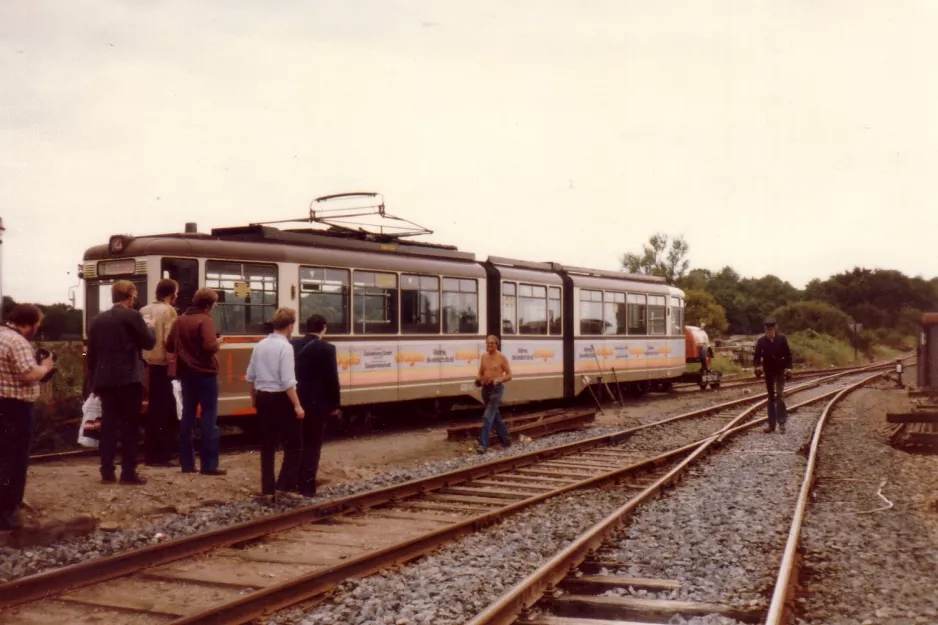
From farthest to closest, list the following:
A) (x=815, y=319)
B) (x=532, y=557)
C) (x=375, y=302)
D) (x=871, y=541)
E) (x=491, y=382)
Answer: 1. (x=815, y=319)
2. (x=375, y=302)
3. (x=491, y=382)
4. (x=871, y=541)
5. (x=532, y=557)

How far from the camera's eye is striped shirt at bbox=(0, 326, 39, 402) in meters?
6.73

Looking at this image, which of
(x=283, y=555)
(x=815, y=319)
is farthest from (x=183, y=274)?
(x=815, y=319)

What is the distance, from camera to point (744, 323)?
10738 centimetres

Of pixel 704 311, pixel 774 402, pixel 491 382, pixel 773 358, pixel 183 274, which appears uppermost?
pixel 704 311

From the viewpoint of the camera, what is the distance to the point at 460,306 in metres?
16.6

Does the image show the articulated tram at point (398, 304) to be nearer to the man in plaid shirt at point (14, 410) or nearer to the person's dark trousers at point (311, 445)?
the person's dark trousers at point (311, 445)

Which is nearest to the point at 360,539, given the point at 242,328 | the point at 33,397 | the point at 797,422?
the point at 33,397

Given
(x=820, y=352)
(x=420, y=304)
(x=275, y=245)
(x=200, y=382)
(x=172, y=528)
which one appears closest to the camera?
(x=172, y=528)

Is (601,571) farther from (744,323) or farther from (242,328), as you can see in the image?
(744,323)

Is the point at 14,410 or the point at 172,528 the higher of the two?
the point at 14,410

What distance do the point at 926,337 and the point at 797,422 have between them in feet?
27.2

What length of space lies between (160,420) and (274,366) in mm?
1952

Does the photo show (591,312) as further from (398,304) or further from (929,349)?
(929,349)

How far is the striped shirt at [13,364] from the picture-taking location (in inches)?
265
